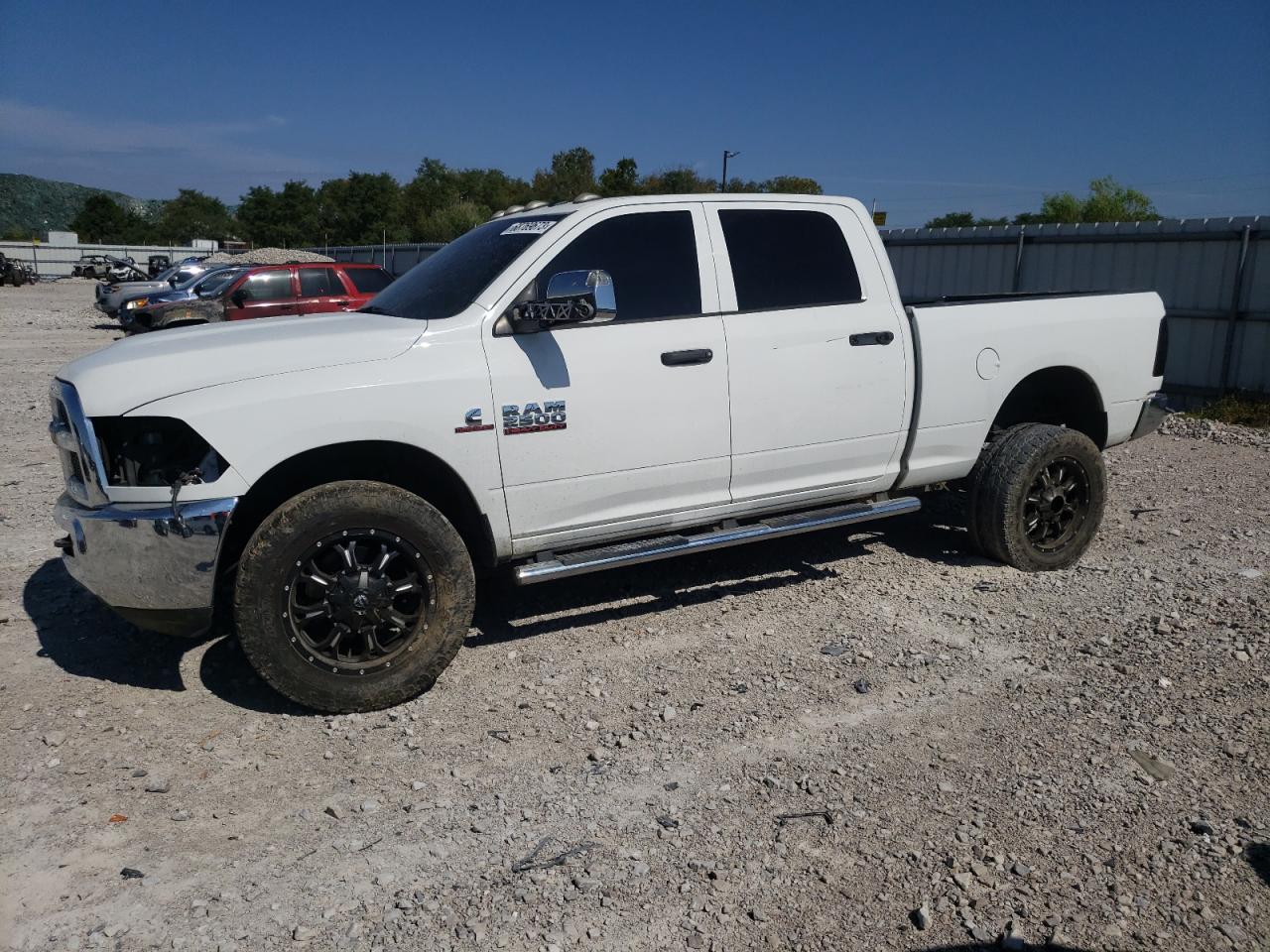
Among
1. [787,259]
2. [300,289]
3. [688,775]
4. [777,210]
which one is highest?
[777,210]

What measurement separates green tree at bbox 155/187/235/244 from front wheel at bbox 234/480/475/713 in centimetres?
10243

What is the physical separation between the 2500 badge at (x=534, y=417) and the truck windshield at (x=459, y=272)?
554 millimetres

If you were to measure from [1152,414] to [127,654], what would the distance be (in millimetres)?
6171

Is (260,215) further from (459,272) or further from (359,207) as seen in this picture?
(459,272)

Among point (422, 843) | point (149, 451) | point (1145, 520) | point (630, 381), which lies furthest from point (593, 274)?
point (1145, 520)

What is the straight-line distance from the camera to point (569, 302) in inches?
173

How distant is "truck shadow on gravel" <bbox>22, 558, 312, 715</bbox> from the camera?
4.52m

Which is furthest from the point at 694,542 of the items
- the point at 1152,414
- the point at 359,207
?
the point at 359,207

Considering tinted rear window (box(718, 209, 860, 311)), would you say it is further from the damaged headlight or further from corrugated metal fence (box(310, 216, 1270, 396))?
corrugated metal fence (box(310, 216, 1270, 396))

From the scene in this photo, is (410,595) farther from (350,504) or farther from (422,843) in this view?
(422,843)

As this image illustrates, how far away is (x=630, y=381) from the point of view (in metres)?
4.68

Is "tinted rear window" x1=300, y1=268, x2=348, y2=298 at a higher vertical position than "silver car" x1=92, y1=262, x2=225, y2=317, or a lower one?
higher

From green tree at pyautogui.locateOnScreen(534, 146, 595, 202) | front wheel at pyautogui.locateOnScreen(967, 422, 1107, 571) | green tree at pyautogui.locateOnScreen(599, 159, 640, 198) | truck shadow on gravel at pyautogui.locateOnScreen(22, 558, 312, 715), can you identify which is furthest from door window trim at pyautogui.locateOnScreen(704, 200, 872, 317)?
green tree at pyautogui.locateOnScreen(534, 146, 595, 202)

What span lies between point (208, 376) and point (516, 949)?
8.19 feet
